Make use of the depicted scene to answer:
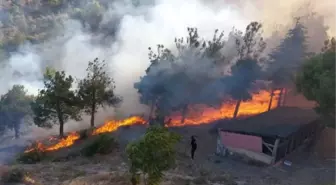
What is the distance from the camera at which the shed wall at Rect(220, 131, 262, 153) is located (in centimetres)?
2473

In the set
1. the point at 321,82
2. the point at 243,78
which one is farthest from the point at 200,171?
the point at 243,78

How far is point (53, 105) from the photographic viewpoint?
29906mm

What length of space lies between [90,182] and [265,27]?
52899 millimetres

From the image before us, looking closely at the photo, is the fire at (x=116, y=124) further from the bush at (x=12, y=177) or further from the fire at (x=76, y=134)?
the bush at (x=12, y=177)

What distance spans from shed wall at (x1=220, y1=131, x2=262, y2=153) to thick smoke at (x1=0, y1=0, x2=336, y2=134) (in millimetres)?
23681

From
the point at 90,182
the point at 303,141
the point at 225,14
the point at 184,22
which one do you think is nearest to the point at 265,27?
the point at 225,14

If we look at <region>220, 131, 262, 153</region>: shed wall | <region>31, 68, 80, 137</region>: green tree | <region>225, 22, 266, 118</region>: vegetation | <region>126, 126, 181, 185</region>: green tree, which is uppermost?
<region>225, 22, 266, 118</region>: vegetation

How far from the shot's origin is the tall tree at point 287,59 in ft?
117

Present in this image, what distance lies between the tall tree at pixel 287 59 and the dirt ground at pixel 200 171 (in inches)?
395

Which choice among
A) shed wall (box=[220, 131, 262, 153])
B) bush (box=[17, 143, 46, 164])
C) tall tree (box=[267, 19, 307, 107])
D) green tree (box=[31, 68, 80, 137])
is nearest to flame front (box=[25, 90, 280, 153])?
tall tree (box=[267, 19, 307, 107])

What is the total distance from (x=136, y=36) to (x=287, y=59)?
29711mm

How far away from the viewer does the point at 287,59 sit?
1479 inches

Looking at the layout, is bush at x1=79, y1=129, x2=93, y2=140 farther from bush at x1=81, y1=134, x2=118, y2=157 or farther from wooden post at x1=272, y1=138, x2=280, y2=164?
wooden post at x1=272, y1=138, x2=280, y2=164

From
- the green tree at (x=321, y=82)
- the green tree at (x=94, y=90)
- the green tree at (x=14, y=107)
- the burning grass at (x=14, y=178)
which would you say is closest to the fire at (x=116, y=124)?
the green tree at (x=94, y=90)
